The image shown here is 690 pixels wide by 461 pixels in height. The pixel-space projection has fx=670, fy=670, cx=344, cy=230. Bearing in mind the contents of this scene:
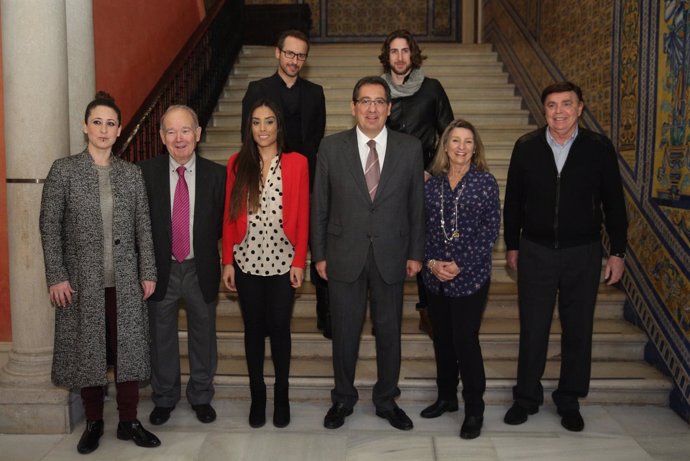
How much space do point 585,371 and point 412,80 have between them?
1599 mm

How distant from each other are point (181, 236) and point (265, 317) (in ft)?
1.71

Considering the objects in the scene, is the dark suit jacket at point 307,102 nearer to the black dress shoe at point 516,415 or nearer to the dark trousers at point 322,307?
the dark trousers at point 322,307

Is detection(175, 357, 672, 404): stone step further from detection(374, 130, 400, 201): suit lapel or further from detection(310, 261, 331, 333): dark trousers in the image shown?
detection(374, 130, 400, 201): suit lapel

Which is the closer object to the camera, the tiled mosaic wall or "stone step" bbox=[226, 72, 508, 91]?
the tiled mosaic wall

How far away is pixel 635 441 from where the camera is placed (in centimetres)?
300

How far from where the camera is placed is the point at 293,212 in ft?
9.59

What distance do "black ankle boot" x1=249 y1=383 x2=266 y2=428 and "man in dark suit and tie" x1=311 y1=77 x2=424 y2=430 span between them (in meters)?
0.39

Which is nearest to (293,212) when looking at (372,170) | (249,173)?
(249,173)

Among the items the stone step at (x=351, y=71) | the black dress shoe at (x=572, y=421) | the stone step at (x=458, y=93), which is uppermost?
the stone step at (x=351, y=71)

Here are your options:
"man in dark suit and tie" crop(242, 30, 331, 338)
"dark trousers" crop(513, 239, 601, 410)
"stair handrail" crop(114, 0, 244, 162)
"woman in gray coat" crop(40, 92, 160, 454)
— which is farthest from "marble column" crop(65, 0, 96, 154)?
"dark trousers" crop(513, 239, 601, 410)

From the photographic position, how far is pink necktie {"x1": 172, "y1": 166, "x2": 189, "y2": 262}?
297cm

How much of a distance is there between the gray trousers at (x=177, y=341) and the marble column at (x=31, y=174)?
450 millimetres

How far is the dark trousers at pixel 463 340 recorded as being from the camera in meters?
2.91

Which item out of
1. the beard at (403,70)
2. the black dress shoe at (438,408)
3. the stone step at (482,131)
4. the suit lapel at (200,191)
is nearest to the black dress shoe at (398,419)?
the black dress shoe at (438,408)
